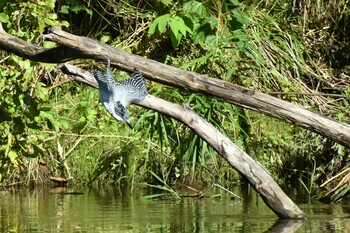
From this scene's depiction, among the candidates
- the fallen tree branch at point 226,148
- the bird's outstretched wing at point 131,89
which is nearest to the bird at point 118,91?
the bird's outstretched wing at point 131,89

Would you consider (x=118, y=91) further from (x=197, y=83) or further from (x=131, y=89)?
(x=197, y=83)

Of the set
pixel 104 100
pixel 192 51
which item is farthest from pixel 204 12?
pixel 104 100

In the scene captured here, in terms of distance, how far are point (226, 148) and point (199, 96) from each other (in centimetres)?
191

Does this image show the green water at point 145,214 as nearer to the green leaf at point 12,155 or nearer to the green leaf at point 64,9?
the green leaf at point 12,155

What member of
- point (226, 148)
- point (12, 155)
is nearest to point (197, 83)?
point (226, 148)

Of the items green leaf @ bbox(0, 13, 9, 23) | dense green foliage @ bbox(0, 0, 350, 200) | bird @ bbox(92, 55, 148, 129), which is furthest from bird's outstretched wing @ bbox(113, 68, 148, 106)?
dense green foliage @ bbox(0, 0, 350, 200)

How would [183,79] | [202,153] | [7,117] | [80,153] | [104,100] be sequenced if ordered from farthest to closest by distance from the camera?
[80,153] → [202,153] → [7,117] → [183,79] → [104,100]

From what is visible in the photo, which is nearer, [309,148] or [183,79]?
[183,79]

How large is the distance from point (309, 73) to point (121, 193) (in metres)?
2.48

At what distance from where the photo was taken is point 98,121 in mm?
8766

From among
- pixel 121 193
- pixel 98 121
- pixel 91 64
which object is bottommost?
pixel 121 193

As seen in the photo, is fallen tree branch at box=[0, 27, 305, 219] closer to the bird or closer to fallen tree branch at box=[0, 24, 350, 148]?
fallen tree branch at box=[0, 24, 350, 148]

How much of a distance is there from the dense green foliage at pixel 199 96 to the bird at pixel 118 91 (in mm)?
2025

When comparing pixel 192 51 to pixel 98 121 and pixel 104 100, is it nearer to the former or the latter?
pixel 98 121
